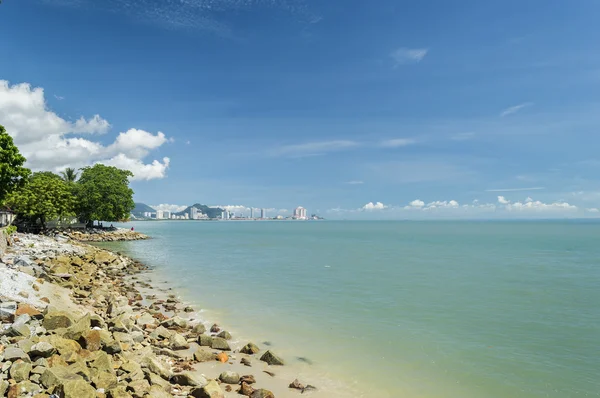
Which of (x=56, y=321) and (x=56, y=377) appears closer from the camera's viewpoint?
(x=56, y=377)

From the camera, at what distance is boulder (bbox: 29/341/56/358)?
8742 millimetres

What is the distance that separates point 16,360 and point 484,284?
1166 inches

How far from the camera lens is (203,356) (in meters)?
11.9

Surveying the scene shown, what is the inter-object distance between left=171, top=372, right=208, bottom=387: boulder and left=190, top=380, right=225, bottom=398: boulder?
41 centimetres

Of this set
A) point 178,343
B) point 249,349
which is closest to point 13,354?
point 178,343

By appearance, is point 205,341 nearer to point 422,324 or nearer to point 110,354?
point 110,354

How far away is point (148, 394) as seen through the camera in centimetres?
830

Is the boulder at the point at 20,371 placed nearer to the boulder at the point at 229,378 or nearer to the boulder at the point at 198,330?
the boulder at the point at 229,378

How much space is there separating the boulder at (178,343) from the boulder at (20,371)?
519 centimetres

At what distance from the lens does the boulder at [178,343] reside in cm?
1277

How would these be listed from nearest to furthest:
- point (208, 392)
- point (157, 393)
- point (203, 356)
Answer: point (157, 393) < point (208, 392) < point (203, 356)

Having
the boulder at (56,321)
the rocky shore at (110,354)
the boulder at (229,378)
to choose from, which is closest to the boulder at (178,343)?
the rocky shore at (110,354)

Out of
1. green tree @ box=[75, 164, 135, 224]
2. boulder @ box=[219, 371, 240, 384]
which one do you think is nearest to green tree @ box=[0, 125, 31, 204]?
boulder @ box=[219, 371, 240, 384]

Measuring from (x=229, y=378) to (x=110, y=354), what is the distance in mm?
3247
